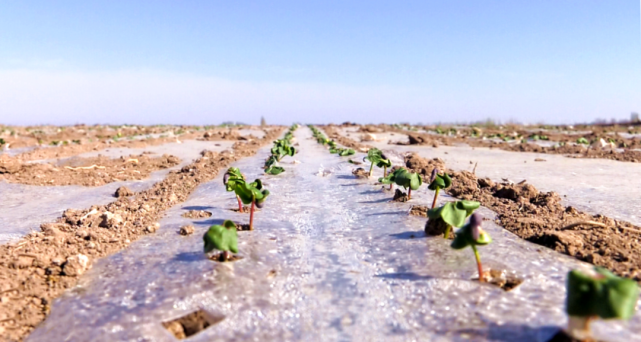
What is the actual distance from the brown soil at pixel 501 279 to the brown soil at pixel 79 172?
6.09m

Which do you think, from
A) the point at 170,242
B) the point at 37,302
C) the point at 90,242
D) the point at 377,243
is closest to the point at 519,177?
the point at 377,243

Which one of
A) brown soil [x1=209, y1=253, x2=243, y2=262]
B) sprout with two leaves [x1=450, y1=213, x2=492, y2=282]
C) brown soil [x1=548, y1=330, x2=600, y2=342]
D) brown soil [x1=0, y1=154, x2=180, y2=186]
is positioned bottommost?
brown soil [x1=0, y1=154, x2=180, y2=186]

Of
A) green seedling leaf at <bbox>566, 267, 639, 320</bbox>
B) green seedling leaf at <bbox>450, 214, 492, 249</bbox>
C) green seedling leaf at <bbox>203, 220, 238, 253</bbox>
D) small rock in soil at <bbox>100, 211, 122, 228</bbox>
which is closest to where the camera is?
green seedling leaf at <bbox>566, 267, 639, 320</bbox>

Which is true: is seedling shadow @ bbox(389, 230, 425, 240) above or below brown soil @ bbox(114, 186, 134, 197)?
above

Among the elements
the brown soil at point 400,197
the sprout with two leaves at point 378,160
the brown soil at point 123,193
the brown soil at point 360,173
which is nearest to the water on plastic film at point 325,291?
the brown soil at point 400,197

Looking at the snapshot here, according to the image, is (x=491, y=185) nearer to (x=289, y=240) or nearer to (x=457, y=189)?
(x=457, y=189)

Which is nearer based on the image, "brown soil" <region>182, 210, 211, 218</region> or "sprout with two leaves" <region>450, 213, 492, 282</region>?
"sprout with two leaves" <region>450, 213, 492, 282</region>

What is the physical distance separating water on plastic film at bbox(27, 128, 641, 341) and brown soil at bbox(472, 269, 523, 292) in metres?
0.07

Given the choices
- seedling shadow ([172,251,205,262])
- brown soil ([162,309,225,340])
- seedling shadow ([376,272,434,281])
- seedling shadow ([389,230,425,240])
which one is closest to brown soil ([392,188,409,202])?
seedling shadow ([389,230,425,240])

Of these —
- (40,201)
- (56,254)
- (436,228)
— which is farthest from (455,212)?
(40,201)

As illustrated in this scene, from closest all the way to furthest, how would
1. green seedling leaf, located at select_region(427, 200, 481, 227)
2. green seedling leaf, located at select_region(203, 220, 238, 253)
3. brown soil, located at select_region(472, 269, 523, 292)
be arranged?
brown soil, located at select_region(472, 269, 523, 292) < green seedling leaf, located at select_region(203, 220, 238, 253) < green seedling leaf, located at select_region(427, 200, 481, 227)

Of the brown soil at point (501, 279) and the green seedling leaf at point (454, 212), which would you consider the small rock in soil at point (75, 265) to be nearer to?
the green seedling leaf at point (454, 212)

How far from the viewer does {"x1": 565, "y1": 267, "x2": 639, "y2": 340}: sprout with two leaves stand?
5.71 feet

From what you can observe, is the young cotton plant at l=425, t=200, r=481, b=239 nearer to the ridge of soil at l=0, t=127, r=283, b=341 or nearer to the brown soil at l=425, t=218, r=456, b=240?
the brown soil at l=425, t=218, r=456, b=240
